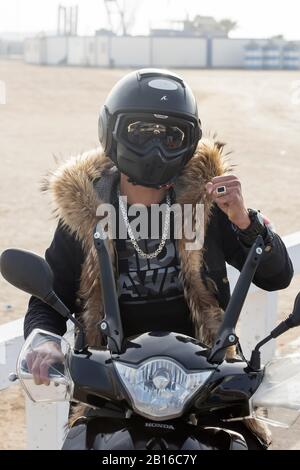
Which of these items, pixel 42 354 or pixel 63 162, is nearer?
pixel 42 354

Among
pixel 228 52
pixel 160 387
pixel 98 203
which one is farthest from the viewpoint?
pixel 228 52

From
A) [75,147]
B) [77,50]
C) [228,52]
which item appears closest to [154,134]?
[75,147]

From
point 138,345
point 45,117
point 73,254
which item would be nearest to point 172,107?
point 73,254

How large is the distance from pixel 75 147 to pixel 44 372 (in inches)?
674

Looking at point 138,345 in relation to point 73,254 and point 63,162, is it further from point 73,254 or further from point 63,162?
point 63,162

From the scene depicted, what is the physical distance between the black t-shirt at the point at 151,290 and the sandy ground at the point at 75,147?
0.78 m

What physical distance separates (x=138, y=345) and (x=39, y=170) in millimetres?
13628

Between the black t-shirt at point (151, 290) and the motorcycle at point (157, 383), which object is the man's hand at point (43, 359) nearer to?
the motorcycle at point (157, 383)

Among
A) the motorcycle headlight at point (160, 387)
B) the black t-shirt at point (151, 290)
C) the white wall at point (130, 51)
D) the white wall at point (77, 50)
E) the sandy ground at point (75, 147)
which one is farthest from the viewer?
the white wall at point (130, 51)

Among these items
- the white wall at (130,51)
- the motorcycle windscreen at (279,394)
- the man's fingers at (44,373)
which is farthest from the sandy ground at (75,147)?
the white wall at (130,51)

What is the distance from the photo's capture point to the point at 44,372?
2.30 m

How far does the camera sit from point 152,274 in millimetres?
3021

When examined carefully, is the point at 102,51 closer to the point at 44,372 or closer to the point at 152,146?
the point at 152,146

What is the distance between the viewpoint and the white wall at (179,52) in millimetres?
81562
